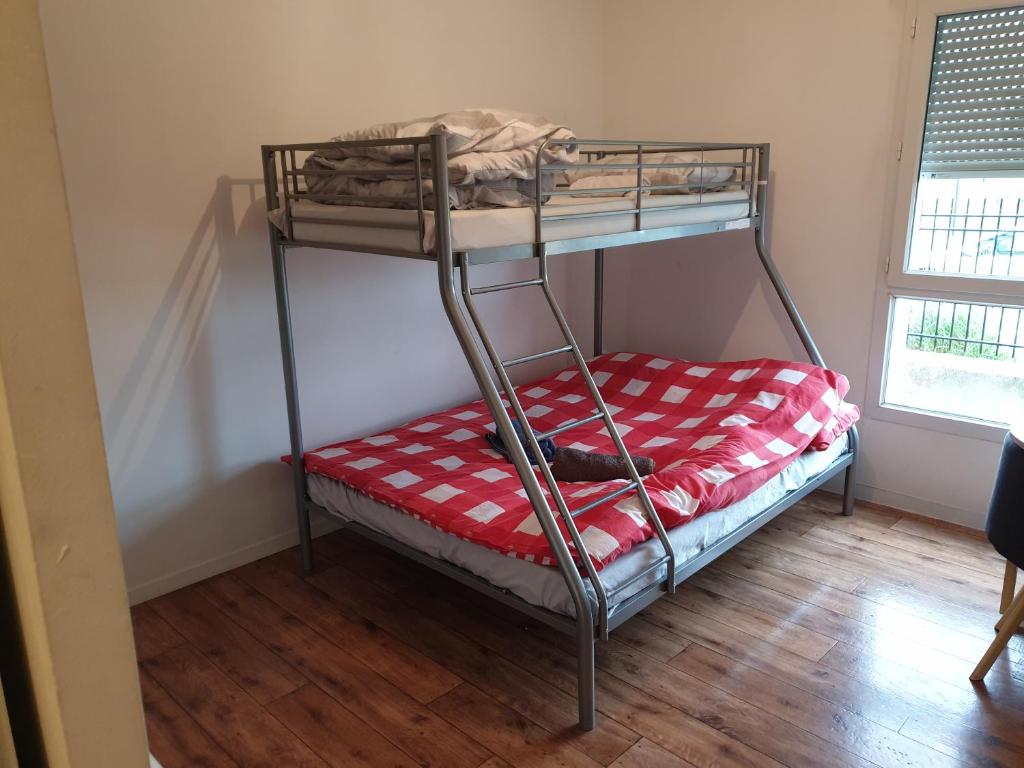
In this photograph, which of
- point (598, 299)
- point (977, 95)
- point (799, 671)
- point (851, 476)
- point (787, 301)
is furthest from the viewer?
point (598, 299)

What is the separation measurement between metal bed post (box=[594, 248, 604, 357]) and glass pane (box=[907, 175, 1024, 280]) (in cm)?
139

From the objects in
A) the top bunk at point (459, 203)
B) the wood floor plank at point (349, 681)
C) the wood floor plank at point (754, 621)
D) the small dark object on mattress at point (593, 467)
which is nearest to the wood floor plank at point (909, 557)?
the wood floor plank at point (754, 621)

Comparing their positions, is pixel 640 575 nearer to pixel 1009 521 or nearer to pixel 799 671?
pixel 799 671

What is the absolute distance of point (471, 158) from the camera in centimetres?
211

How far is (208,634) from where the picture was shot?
2617 mm

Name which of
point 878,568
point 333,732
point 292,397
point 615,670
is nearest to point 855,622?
point 878,568

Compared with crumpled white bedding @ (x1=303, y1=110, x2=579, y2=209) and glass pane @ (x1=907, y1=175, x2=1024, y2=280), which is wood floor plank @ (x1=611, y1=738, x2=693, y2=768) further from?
glass pane @ (x1=907, y1=175, x2=1024, y2=280)

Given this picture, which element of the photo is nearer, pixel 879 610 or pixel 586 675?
pixel 586 675

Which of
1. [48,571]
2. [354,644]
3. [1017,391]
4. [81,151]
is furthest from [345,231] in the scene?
[1017,391]

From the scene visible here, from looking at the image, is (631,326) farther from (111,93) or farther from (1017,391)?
(111,93)

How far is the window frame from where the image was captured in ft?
9.81

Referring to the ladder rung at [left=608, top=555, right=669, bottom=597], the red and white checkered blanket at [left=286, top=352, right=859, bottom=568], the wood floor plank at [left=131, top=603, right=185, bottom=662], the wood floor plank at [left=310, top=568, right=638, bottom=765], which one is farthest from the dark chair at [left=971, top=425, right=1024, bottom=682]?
the wood floor plank at [left=131, top=603, right=185, bottom=662]

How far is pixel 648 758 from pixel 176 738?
1264mm

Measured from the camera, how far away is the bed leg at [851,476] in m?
3.30
